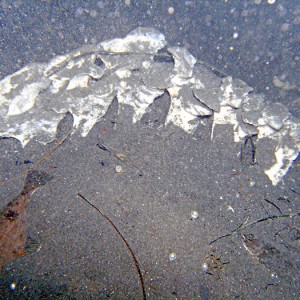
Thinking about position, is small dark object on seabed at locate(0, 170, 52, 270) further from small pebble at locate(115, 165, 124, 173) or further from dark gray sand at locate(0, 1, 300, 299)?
small pebble at locate(115, 165, 124, 173)

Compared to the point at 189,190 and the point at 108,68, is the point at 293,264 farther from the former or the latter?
the point at 108,68

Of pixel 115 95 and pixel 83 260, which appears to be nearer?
pixel 83 260

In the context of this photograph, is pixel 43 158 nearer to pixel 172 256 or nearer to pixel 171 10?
pixel 172 256

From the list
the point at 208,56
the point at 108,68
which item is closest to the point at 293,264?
the point at 208,56

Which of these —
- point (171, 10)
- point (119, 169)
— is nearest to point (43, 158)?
point (119, 169)

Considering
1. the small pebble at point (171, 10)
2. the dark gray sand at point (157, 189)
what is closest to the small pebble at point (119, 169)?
the dark gray sand at point (157, 189)

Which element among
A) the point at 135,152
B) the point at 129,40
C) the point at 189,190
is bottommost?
the point at 189,190

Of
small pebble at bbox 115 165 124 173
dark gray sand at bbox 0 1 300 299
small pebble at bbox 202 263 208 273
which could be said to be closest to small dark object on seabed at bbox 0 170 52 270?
dark gray sand at bbox 0 1 300 299
